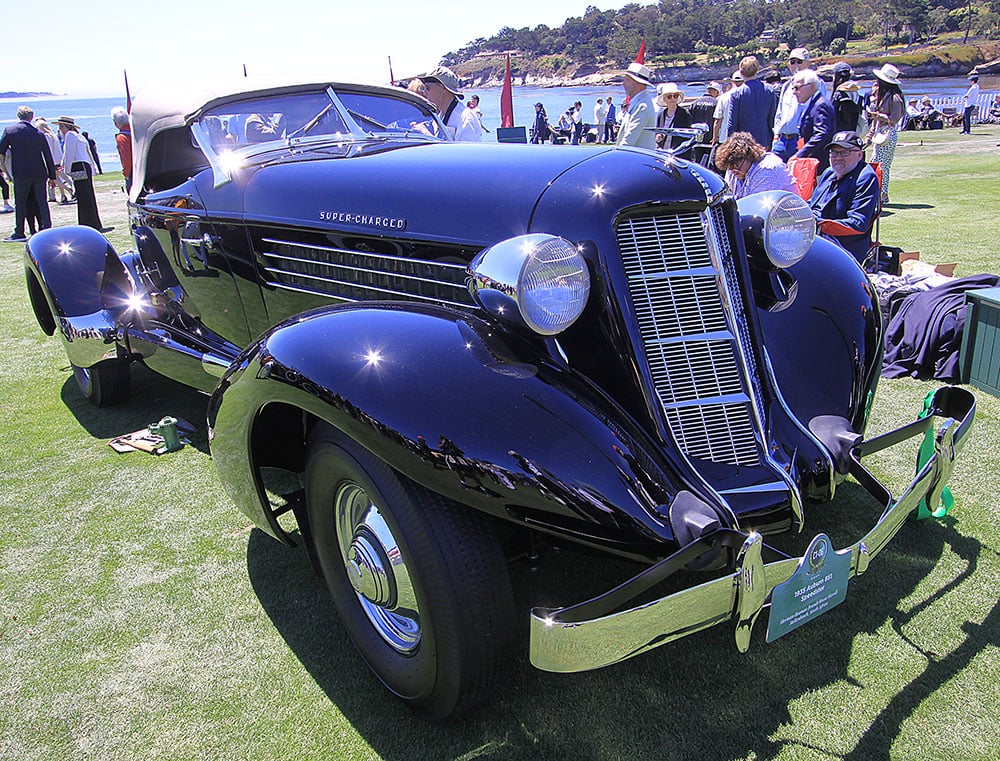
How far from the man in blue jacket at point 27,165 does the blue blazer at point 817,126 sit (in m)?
10.6

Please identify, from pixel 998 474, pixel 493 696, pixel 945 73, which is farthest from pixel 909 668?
pixel 945 73

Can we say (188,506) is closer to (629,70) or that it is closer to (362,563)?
(362,563)

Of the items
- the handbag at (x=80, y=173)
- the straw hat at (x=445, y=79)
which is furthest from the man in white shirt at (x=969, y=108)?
the handbag at (x=80, y=173)

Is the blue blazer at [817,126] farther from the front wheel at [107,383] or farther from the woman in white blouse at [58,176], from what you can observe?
the woman in white blouse at [58,176]

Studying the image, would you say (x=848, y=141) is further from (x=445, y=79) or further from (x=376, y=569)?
(x=376, y=569)

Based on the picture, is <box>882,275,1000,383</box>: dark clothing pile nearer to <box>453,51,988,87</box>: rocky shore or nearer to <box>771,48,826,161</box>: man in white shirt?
<box>771,48,826,161</box>: man in white shirt

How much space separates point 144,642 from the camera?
8.40 feet

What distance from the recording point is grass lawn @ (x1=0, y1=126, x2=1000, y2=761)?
81.6 inches

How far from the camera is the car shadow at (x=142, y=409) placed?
442cm

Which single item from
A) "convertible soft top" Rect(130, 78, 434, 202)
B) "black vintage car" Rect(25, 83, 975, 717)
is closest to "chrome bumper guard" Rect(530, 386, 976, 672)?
"black vintage car" Rect(25, 83, 975, 717)

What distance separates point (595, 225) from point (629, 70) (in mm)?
5570

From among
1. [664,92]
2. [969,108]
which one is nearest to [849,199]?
[664,92]

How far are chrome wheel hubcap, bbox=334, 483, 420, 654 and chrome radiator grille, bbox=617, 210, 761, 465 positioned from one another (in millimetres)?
914

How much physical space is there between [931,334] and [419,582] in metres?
4.07
